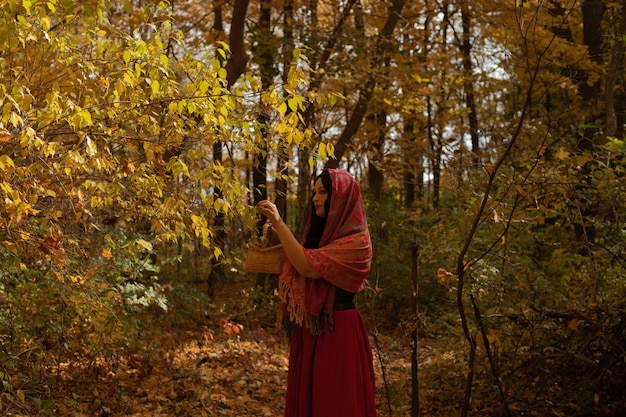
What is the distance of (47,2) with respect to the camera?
2.77 m

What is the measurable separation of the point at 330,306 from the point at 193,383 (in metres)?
3.38

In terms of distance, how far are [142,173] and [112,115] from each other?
39 cm

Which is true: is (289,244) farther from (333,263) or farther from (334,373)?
(334,373)

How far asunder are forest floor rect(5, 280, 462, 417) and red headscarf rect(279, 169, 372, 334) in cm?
110

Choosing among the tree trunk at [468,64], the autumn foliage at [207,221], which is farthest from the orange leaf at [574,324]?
the tree trunk at [468,64]

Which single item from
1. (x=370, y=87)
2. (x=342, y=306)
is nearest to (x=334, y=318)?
(x=342, y=306)

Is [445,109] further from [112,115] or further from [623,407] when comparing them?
[112,115]

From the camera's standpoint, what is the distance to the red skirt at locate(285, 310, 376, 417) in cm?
344

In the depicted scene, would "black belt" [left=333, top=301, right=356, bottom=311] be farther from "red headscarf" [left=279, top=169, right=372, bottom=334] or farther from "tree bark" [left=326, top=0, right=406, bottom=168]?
"tree bark" [left=326, top=0, right=406, bottom=168]

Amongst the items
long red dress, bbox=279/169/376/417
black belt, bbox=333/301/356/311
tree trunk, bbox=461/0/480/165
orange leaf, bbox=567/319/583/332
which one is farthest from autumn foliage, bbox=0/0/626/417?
tree trunk, bbox=461/0/480/165

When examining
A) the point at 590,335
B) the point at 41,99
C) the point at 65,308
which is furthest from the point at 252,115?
the point at 590,335

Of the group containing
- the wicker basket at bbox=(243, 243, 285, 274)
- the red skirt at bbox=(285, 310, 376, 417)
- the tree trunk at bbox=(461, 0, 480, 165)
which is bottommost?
the red skirt at bbox=(285, 310, 376, 417)

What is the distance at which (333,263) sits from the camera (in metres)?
3.42

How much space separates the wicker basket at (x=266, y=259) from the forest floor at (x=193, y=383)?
1.21m
